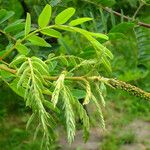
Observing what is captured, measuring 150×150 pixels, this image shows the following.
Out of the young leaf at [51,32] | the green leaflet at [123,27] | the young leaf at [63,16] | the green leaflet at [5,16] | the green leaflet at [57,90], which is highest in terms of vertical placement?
the young leaf at [63,16]

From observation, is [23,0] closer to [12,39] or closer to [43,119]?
[12,39]

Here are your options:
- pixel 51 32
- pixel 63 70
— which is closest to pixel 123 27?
pixel 63 70

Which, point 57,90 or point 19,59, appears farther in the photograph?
point 19,59

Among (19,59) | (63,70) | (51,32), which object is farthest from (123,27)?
(19,59)

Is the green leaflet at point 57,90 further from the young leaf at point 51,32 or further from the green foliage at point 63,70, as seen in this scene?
the young leaf at point 51,32

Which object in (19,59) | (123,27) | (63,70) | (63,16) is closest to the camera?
(19,59)

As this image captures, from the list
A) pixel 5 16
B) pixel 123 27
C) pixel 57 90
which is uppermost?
pixel 57 90

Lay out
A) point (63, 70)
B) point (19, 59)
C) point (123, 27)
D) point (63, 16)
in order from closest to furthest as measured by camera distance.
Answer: point (19, 59) < point (63, 16) < point (63, 70) < point (123, 27)

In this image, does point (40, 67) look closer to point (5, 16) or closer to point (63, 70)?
point (63, 70)

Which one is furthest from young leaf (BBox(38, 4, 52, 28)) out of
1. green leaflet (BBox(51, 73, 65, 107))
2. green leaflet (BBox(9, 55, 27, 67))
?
green leaflet (BBox(51, 73, 65, 107))

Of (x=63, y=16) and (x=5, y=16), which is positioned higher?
(x=63, y=16)

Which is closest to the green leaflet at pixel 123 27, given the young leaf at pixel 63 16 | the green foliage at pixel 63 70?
the green foliage at pixel 63 70

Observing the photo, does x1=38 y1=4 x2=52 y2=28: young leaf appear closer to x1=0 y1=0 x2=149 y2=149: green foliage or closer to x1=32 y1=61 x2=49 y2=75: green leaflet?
x1=0 y1=0 x2=149 y2=149: green foliage

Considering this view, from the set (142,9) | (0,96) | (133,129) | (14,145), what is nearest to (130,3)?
(142,9)
